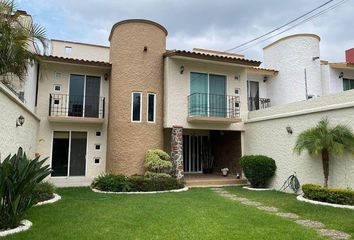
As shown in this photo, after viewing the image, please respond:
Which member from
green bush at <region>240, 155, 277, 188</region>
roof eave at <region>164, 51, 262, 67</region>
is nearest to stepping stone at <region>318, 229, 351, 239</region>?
green bush at <region>240, 155, 277, 188</region>

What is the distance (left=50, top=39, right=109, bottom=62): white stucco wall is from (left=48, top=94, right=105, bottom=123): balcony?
6.62 metres

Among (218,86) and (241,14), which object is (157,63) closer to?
(218,86)

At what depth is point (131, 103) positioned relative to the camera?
14.3 meters

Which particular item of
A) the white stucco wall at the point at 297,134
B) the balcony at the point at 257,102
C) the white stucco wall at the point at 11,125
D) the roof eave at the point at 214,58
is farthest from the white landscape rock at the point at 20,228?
the balcony at the point at 257,102

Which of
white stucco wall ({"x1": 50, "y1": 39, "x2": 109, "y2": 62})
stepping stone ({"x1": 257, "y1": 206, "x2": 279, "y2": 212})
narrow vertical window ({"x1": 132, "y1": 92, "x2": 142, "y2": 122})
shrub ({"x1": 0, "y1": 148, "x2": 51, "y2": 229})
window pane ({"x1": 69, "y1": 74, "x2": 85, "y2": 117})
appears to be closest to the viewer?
shrub ({"x1": 0, "y1": 148, "x2": 51, "y2": 229})

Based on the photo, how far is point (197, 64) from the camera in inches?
604

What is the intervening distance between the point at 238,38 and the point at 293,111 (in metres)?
10.3

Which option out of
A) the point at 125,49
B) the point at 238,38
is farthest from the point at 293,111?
the point at 238,38

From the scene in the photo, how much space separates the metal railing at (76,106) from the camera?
1490 cm

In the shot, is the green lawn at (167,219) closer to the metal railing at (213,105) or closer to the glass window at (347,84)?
the metal railing at (213,105)

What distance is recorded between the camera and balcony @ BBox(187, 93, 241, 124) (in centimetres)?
1459

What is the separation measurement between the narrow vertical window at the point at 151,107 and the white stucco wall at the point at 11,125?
5.41m

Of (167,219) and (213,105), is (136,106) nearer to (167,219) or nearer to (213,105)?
(213,105)

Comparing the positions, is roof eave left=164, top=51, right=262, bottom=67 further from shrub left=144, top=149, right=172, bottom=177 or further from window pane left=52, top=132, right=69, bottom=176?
window pane left=52, top=132, right=69, bottom=176
